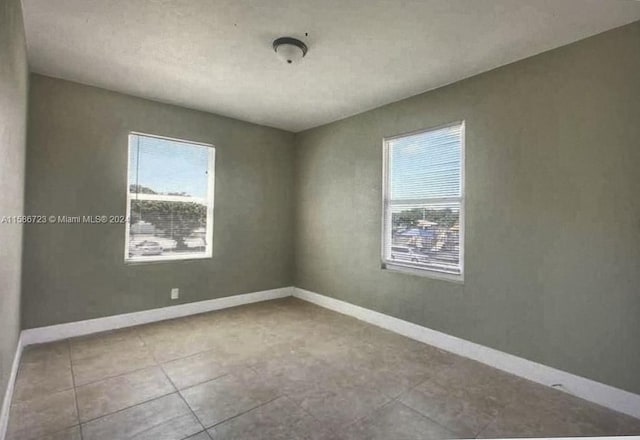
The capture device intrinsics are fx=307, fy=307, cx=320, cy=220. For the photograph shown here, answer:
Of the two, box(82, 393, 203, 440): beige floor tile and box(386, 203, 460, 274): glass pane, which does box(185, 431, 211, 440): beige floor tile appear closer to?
box(82, 393, 203, 440): beige floor tile

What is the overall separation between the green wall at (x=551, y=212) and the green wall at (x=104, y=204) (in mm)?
2230

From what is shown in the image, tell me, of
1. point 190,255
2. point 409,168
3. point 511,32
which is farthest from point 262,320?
point 511,32

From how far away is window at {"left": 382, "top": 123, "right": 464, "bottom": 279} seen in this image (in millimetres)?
3023

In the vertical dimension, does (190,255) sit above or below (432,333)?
above

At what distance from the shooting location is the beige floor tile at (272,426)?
69.2 inches

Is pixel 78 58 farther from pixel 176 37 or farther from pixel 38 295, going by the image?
pixel 38 295

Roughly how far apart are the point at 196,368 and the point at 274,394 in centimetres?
77

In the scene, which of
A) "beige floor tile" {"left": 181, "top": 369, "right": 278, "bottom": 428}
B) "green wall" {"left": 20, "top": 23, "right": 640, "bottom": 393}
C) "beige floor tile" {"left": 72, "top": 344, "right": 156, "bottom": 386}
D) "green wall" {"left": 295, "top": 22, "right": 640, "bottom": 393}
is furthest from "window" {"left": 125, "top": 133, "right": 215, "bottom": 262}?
"green wall" {"left": 295, "top": 22, "right": 640, "bottom": 393}

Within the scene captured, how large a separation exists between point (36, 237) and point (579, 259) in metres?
4.65

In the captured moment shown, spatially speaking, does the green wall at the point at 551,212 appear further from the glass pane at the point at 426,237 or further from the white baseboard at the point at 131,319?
the white baseboard at the point at 131,319

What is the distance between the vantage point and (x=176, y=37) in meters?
2.33

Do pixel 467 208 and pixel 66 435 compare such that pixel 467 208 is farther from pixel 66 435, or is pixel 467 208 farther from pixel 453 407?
pixel 66 435

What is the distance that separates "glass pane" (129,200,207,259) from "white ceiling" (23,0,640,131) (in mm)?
1311

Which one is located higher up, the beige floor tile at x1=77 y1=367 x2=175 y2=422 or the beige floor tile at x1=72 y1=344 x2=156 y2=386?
the beige floor tile at x1=72 y1=344 x2=156 y2=386
